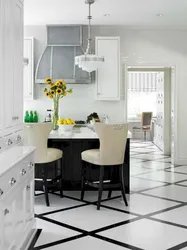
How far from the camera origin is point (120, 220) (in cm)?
409

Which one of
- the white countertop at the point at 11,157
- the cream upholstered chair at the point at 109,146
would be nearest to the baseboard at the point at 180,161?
the cream upholstered chair at the point at 109,146

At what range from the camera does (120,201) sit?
4.90m

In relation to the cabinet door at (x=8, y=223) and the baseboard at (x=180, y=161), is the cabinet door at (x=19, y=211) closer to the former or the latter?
the cabinet door at (x=8, y=223)

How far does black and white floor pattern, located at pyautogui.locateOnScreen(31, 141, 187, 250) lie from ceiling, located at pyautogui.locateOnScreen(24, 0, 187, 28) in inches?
115

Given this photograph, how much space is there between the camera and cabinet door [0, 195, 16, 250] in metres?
2.37

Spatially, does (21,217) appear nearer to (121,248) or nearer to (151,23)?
(121,248)

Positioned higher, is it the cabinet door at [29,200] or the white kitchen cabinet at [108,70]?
the white kitchen cabinet at [108,70]

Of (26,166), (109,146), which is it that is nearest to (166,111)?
(109,146)

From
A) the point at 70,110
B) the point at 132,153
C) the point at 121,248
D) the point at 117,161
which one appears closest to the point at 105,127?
the point at 117,161

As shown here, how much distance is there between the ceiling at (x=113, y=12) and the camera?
5.88 meters

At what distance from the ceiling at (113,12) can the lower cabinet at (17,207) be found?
11.4 ft

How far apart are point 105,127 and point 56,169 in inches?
43.7

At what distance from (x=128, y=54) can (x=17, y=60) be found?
447cm

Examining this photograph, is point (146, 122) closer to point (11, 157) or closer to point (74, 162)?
point (74, 162)
